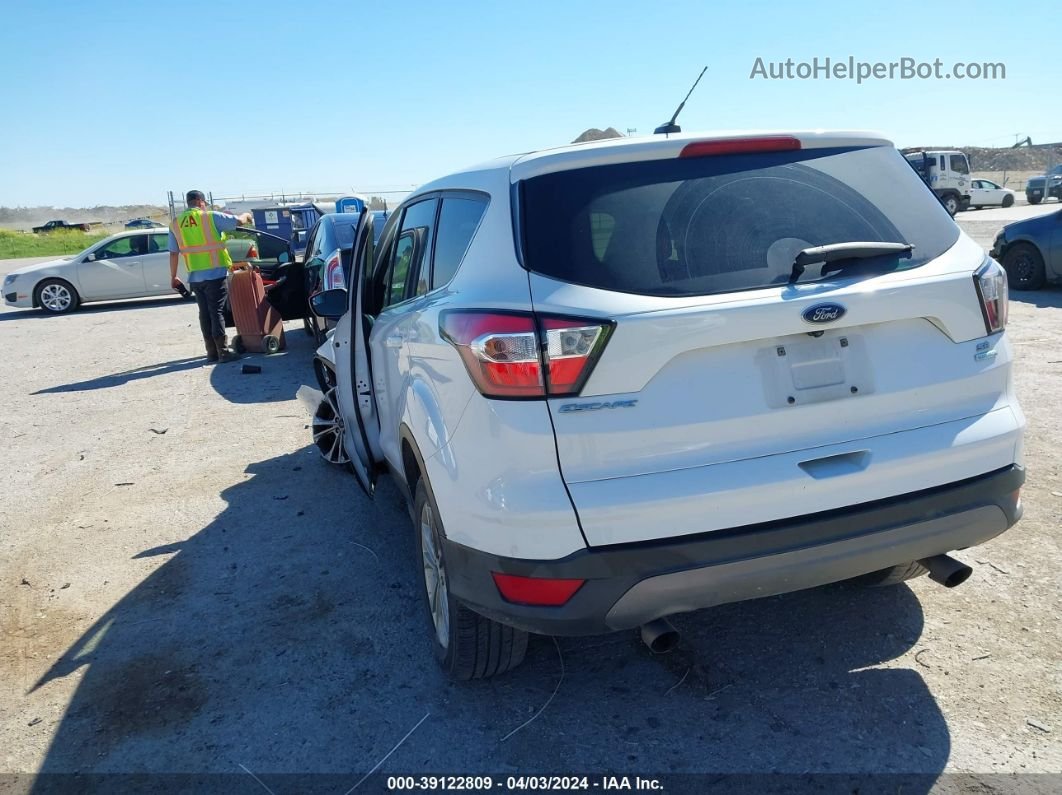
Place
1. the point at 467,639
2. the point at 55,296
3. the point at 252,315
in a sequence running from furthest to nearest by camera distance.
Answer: the point at 55,296
the point at 252,315
the point at 467,639

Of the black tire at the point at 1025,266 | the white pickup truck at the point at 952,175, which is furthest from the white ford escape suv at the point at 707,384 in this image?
the white pickup truck at the point at 952,175

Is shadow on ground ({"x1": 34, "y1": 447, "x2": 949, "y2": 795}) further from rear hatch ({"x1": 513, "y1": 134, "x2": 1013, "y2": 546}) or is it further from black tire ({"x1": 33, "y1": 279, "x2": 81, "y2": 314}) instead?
black tire ({"x1": 33, "y1": 279, "x2": 81, "y2": 314})

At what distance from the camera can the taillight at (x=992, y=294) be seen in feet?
8.93

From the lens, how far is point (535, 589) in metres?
2.51

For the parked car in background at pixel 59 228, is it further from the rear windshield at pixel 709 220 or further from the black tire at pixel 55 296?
the rear windshield at pixel 709 220

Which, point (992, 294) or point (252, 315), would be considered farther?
point (252, 315)

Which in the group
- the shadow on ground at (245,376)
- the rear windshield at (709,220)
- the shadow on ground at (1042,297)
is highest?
the rear windshield at (709,220)

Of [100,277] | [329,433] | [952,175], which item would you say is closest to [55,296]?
[100,277]

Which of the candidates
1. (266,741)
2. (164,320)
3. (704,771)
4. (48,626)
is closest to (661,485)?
(704,771)

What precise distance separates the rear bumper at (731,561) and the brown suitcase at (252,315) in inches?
361

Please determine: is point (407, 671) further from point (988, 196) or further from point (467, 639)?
point (988, 196)

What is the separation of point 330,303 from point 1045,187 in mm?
39895

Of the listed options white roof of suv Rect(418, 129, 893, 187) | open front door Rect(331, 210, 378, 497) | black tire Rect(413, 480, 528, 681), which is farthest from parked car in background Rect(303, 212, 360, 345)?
white roof of suv Rect(418, 129, 893, 187)

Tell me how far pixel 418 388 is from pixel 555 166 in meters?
1.00
